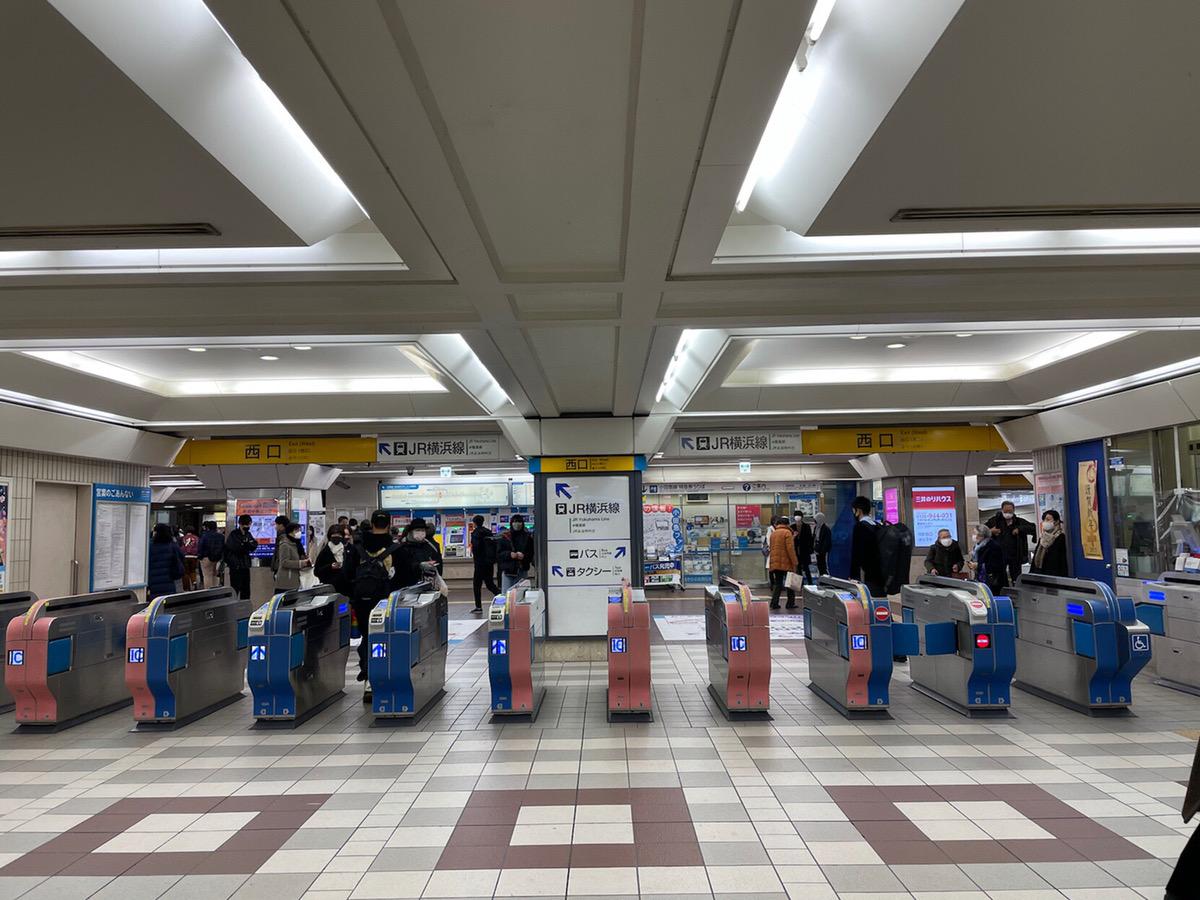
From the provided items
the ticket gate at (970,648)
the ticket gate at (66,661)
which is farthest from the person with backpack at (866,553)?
the ticket gate at (66,661)

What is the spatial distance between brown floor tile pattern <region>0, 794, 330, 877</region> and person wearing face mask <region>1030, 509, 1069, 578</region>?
9.10 meters

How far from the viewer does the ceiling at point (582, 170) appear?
2.37 metres

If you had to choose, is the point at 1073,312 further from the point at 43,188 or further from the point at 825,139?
the point at 43,188

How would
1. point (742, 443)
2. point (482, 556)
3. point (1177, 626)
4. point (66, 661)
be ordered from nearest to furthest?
1. point (66, 661)
2. point (1177, 626)
3. point (742, 443)
4. point (482, 556)

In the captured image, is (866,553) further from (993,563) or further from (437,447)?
(437,447)

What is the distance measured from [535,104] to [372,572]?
20.3 ft

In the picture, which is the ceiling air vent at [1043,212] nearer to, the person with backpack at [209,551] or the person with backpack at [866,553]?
the person with backpack at [866,553]

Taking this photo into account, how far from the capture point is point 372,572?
7.93 m

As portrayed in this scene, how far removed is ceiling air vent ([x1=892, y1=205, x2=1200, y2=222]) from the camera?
3.79 meters

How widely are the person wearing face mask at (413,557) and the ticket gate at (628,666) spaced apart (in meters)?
2.52

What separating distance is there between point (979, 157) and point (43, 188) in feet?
13.5

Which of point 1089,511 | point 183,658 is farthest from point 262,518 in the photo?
point 1089,511

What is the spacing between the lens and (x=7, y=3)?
2154 mm

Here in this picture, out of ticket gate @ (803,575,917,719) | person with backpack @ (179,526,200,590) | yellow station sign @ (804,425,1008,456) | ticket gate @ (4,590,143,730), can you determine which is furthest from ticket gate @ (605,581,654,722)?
person with backpack @ (179,526,200,590)
